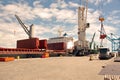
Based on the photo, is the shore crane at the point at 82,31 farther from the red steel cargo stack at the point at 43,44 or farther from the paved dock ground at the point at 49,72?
the paved dock ground at the point at 49,72

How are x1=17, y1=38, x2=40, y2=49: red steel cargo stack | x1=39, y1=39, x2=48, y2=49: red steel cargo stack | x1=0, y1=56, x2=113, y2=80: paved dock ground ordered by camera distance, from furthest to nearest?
x1=39, y1=39, x2=48, y2=49: red steel cargo stack → x1=17, y1=38, x2=40, y2=49: red steel cargo stack → x1=0, y1=56, x2=113, y2=80: paved dock ground

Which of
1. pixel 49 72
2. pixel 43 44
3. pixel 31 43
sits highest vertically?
pixel 31 43

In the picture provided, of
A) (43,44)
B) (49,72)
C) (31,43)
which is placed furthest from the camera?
(43,44)

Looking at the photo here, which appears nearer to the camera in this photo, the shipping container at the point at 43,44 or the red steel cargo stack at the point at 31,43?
the red steel cargo stack at the point at 31,43

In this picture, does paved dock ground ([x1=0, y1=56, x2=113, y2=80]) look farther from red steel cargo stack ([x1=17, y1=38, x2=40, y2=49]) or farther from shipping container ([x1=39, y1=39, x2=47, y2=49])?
shipping container ([x1=39, y1=39, x2=47, y2=49])

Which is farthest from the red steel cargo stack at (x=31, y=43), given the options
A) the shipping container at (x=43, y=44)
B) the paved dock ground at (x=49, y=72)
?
the paved dock ground at (x=49, y=72)

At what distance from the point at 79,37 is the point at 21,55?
49502 millimetres

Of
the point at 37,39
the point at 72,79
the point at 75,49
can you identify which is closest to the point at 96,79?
the point at 72,79

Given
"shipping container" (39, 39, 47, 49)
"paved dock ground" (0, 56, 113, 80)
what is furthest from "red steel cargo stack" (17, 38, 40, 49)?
"paved dock ground" (0, 56, 113, 80)

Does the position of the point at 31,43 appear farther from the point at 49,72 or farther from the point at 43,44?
the point at 49,72

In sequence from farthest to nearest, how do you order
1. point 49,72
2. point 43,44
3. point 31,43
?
point 43,44 < point 31,43 < point 49,72

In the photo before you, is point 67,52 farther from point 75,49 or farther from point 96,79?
point 96,79

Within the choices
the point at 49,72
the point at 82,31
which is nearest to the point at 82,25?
the point at 82,31

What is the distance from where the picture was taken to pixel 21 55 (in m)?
60.7
